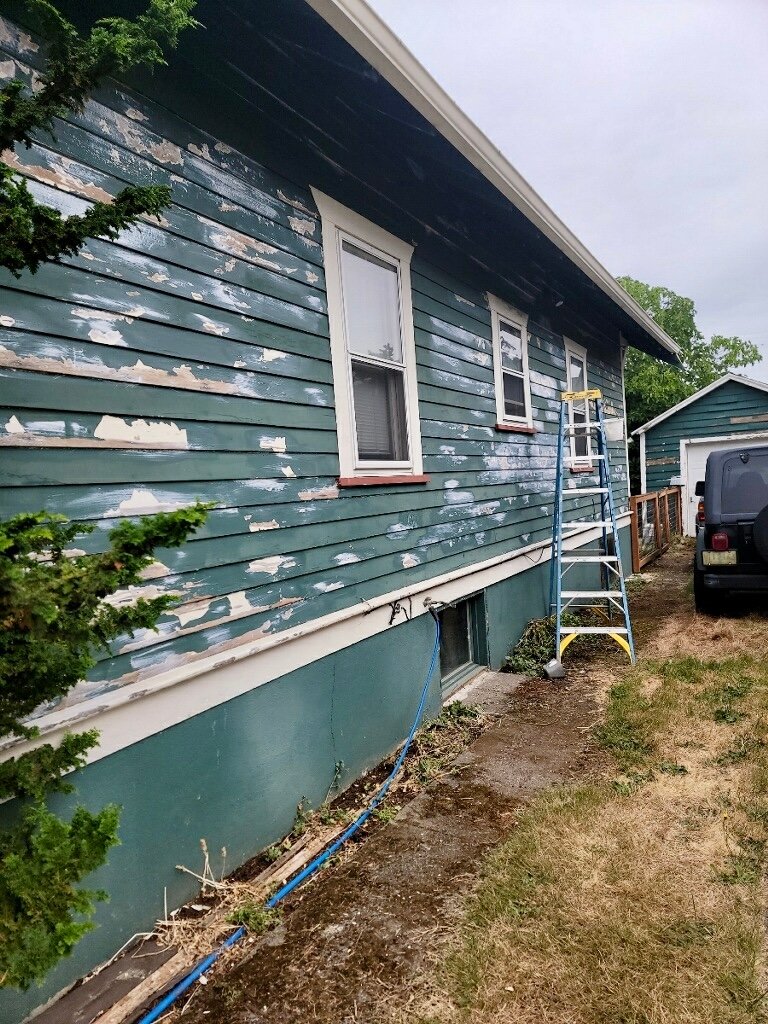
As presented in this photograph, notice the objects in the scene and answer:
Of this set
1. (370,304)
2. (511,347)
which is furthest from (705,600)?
(370,304)

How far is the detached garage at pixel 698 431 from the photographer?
47.9 feet

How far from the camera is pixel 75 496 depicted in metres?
2.17

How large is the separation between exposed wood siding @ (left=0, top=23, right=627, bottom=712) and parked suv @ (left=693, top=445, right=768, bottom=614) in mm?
4082

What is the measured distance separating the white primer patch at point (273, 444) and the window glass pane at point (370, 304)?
0.98 m

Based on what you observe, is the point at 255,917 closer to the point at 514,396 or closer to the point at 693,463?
the point at 514,396

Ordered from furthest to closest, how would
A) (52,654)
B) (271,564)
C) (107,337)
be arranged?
(271,564), (107,337), (52,654)

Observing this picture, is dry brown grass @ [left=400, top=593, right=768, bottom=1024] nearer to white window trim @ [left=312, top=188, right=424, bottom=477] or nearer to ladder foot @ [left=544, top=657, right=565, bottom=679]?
ladder foot @ [left=544, top=657, right=565, bottom=679]

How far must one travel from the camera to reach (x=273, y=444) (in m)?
3.06

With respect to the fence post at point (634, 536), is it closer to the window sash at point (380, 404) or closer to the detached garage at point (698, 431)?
the detached garage at point (698, 431)

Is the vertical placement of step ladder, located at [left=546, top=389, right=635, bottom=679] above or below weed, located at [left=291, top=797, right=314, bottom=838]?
above

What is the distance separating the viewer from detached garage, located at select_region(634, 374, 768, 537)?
14594 mm

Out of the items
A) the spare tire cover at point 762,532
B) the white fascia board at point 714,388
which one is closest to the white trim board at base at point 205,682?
the spare tire cover at point 762,532

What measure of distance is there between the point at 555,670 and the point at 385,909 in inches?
129

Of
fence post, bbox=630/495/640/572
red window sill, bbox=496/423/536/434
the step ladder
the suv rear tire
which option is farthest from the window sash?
fence post, bbox=630/495/640/572
